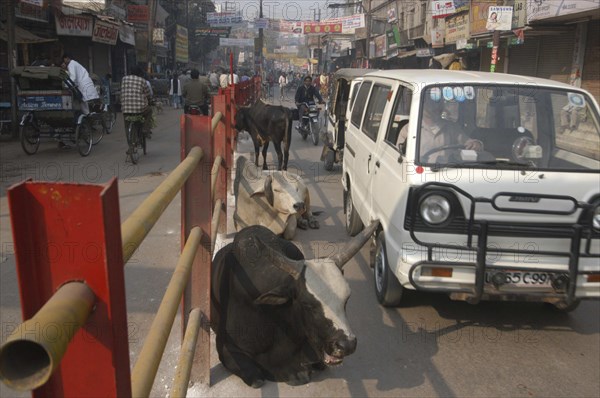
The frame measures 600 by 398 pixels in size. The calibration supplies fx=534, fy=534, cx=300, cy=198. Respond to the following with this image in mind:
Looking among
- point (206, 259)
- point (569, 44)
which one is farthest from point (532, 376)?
point (569, 44)

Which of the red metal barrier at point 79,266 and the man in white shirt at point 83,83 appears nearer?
the red metal barrier at point 79,266

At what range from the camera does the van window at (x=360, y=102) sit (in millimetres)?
6219

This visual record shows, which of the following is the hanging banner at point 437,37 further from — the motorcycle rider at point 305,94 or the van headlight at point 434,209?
the van headlight at point 434,209

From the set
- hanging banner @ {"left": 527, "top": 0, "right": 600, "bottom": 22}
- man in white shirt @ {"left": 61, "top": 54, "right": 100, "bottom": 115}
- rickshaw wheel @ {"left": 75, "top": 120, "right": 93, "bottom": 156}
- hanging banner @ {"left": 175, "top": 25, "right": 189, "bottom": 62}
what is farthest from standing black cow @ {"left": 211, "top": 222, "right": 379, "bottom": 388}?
hanging banner @ {"left": 175, "top": 25, "right": 189, "bottom": 62}

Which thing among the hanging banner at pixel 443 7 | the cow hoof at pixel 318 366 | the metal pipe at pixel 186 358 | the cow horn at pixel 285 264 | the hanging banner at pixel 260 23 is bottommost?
the cow hoof at pixel 318 366

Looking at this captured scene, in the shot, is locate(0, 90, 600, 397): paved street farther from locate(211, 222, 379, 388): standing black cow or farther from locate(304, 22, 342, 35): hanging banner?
locate(304, 22, 342, 35): hanging banner

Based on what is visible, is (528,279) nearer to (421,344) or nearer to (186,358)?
(421,344)

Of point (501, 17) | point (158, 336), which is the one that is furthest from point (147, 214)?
point (501, 17)

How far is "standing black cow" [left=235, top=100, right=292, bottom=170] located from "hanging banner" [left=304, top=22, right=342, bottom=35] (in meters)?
29.1

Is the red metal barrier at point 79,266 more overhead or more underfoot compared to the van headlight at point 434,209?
more overhead

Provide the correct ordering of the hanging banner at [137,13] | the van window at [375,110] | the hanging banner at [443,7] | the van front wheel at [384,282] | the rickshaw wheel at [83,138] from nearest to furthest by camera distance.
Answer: the van front wheel at [384,282], the van window at [375,110], the rickshaw wheel at [83,138], the hanging banner at [443,7], the hanging banner at [137,13]

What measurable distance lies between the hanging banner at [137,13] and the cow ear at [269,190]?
21.5 meters

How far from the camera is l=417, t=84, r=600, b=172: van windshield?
3.99 meters

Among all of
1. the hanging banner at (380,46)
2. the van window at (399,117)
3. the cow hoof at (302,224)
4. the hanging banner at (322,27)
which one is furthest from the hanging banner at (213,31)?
the van window at (399,117)
